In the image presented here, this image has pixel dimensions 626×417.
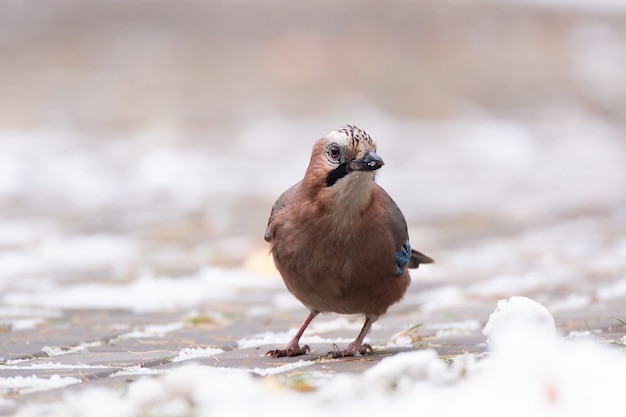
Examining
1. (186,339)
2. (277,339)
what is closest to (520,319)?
(277,339)

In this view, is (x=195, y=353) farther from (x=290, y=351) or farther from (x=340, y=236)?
(x=340, y=236)

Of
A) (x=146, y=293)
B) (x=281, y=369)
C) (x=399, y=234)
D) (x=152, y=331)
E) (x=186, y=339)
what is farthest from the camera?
(x=146, y=293)

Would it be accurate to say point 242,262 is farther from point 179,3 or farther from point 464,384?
point 179,3

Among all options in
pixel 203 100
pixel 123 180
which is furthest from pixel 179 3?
pixel 123 180

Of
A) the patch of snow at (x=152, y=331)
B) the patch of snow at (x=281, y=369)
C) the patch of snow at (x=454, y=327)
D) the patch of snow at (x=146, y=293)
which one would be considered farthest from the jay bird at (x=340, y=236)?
the patch of snow at (x=146, y=293)

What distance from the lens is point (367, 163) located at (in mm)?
4301

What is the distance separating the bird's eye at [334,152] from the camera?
173 inches

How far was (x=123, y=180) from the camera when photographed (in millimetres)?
13445

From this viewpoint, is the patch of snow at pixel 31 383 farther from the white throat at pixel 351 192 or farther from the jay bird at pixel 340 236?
the white throat at pixel 351 192

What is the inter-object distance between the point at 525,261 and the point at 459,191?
16.4 ft

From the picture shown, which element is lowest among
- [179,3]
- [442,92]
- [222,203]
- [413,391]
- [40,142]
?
[413,391]

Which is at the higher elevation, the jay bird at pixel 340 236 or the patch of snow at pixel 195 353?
the jay bird at pixel 340 236

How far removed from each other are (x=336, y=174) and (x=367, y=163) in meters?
0.18

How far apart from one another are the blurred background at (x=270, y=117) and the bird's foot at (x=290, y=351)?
10.8ft
